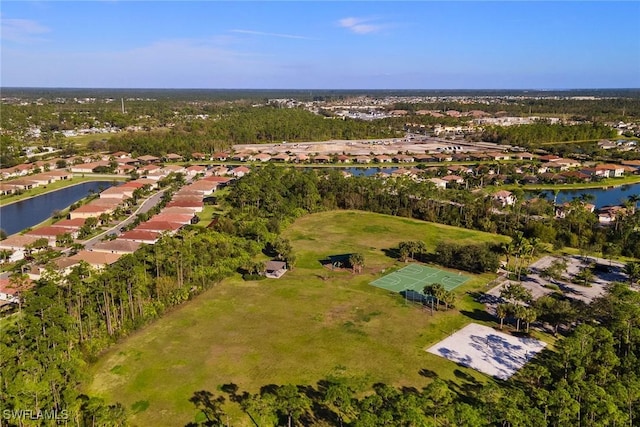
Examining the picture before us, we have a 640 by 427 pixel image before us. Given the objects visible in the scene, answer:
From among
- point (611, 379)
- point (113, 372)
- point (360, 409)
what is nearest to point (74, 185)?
point (113, 372)

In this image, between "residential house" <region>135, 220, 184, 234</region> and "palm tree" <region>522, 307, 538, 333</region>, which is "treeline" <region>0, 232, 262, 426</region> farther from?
"palm tree" <region>522, 307, 538, 333</region>

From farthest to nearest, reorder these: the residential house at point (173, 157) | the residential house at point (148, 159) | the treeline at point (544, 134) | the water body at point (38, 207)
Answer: the treeline at point (544, 134), the residential house at point (173, 157), the residential house at point (148, 159), the water body at point (38, 207)

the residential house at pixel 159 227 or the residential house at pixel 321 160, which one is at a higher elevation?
the residential house at pixel 321 160

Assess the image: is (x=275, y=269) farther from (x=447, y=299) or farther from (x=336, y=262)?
(x=447, y=299)

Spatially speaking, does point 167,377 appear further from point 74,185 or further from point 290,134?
point 290,134

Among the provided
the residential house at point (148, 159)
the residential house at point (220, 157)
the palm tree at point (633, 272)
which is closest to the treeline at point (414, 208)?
the palm tree at point (633, 272)

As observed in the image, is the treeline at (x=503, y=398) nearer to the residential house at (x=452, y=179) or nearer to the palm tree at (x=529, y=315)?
the palm tree at (x=529, y=315)

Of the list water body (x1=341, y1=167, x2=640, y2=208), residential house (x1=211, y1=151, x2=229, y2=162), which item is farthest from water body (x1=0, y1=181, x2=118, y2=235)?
water body (x1=341, y1=167, x2=640, y2=208)
